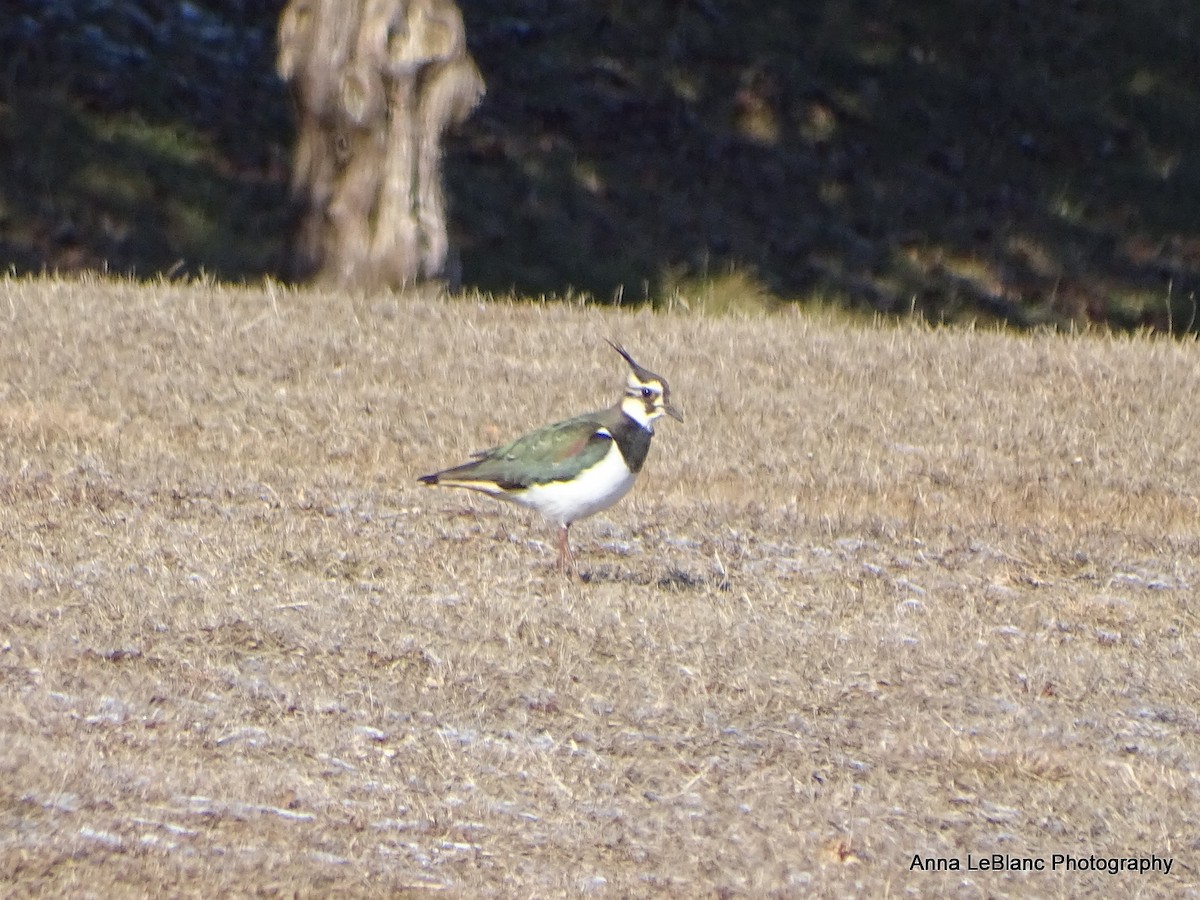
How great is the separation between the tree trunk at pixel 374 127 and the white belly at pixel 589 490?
310 inches

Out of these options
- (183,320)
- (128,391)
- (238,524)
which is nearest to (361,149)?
(183,320)

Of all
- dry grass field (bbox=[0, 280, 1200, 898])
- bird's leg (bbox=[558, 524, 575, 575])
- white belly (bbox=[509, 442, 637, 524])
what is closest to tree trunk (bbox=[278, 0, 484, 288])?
dry grass field (bbox=[0, 280, 1200, 898])

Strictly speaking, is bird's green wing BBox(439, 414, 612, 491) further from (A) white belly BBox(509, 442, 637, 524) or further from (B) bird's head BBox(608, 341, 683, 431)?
(B) bird's head BBox(608, 341, 683, 431)

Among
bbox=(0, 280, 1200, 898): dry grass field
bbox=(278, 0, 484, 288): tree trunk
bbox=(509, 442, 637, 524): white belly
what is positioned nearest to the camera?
bbox=(0, 280, 1200, 898): dry grass field

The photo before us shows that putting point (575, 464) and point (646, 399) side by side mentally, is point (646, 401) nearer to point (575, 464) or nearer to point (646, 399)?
point (646, 399)

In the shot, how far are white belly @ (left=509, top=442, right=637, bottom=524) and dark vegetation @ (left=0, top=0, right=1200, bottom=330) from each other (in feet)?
36.7

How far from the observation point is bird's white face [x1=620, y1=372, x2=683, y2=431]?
29.9 ft

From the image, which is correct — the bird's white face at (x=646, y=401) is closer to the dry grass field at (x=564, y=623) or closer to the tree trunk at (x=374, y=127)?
the dry grass field at (x=564, y=623)

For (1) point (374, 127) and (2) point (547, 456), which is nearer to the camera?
(2) point (547, 456)

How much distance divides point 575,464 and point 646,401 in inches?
22.9

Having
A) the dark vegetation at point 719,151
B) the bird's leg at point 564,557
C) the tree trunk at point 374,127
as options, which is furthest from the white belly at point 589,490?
the dark vegetation at point 719,151

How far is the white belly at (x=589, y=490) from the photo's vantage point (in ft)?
28.6

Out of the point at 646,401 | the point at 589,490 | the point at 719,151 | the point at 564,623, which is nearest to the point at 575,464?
the point at 589,490

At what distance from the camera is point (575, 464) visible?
344 inches
